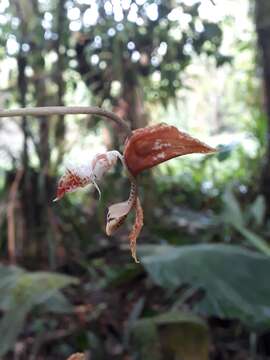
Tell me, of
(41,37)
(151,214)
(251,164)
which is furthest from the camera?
(251,164)

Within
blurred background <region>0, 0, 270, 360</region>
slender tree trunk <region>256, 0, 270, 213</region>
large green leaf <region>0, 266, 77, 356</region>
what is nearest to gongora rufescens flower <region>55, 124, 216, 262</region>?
blurred background <region>0, 0, 270, 360</region>

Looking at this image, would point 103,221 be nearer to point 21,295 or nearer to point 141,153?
point 21,295

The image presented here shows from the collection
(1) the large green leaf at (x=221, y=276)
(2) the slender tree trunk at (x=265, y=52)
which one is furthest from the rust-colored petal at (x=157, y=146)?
(2) the slender tree trunk at (x=265, y=52)

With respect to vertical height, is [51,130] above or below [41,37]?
below

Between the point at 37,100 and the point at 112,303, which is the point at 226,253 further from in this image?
the point at 37,100

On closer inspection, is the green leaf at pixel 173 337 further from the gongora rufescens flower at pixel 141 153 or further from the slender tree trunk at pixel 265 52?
the gongora rufescens flower at pixel 141 153

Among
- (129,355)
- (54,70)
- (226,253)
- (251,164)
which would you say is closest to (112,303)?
(129,355)
